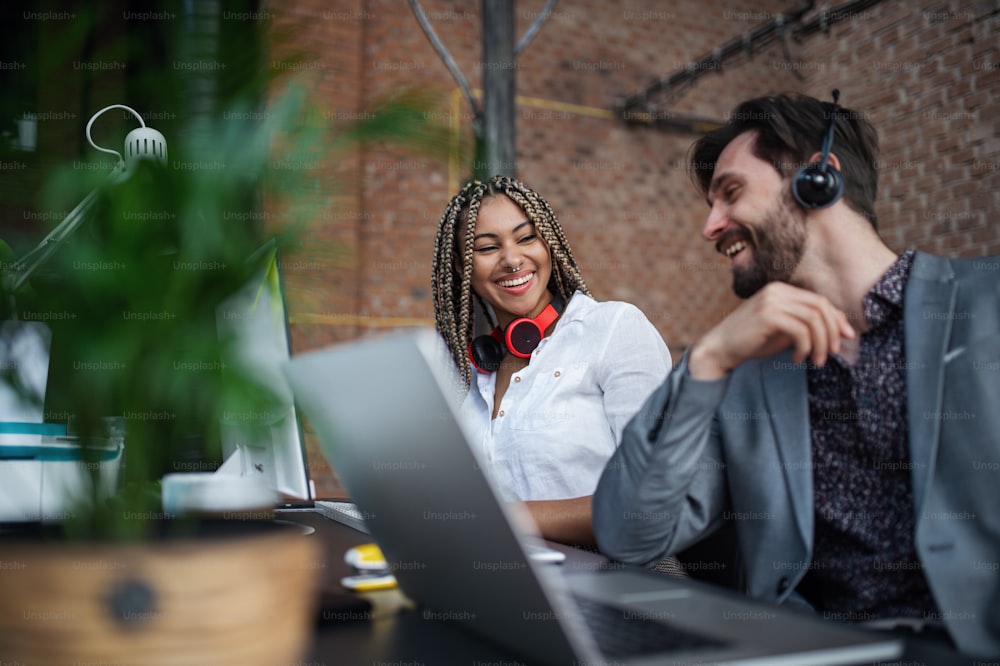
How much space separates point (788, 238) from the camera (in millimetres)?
1439

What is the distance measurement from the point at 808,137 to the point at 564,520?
2.85ft

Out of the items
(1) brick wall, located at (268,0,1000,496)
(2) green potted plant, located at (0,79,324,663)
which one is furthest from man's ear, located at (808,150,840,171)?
(1) brick wall, located at (268,0,1000,496)

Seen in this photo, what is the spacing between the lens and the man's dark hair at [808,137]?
58.6 inches

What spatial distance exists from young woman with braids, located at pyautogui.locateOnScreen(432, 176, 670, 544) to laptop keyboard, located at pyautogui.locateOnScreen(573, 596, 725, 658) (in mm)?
870

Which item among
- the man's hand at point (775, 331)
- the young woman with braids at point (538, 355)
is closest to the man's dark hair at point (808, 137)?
the man's hand at point (775, 331)

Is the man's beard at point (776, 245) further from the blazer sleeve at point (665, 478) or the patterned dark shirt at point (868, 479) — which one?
the blazer sleeve at point (665, 478)

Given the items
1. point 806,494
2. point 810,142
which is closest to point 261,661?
point 806,494

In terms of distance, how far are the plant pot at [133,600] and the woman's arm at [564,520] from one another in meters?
1.15

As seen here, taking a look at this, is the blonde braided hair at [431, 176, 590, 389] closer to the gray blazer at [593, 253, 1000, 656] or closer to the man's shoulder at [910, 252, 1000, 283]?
the gray blazer at [593, 253, 1000, 656]

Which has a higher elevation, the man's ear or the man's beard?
the man's ear

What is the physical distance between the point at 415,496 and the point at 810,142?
3.66 feet

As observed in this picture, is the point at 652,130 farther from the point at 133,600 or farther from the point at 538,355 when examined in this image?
the point at 133,600

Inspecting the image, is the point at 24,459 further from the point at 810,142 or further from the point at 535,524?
the point at 810,142

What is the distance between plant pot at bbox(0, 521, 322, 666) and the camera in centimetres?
51
